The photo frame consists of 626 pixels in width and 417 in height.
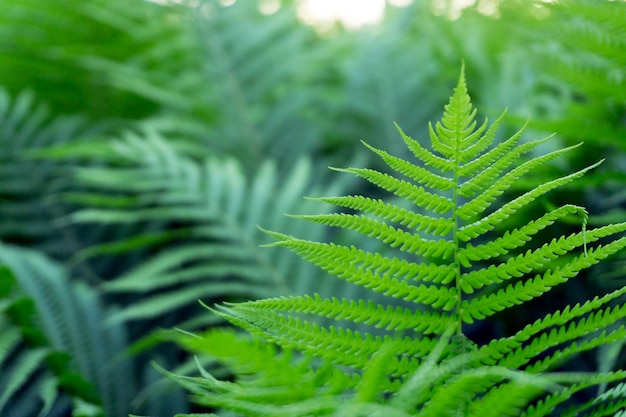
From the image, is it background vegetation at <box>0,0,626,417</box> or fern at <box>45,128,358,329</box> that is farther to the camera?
fern at <box>45,128,358,329</box>

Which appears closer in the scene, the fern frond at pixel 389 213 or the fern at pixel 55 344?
the fern frond at pixel 389 213

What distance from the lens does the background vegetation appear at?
0.89 meters

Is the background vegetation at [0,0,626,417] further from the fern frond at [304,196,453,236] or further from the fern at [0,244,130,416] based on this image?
the fern frond at [304,196,453,236]

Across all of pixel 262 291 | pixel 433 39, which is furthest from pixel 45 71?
pixel 433 39

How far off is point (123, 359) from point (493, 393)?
28.3 inches

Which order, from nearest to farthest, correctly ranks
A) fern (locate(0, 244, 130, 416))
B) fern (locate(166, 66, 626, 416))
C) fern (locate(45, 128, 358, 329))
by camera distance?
fern (locate(166, 66, 626, 416))
fern (locate(0, 244, 130, 416))
fern (locate(45, 128, 358, 329))

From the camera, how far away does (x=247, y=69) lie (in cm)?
149

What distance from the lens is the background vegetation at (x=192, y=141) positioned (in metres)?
0.89

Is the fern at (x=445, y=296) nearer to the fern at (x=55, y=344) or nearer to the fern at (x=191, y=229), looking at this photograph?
the fern at (x=55, y=344)

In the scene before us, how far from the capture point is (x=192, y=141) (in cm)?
147

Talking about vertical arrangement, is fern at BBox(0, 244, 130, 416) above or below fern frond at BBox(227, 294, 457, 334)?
below

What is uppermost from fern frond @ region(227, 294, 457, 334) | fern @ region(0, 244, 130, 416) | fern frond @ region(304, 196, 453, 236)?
fern frond @ region(304, 196, 453, 236)

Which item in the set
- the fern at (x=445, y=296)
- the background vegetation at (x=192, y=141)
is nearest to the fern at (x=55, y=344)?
the background vegetation at (x=192, y=141)

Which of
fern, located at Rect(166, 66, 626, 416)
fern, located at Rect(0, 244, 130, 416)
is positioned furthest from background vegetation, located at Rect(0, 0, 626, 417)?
fern, located at Rect(166, 66, 626, 416)
